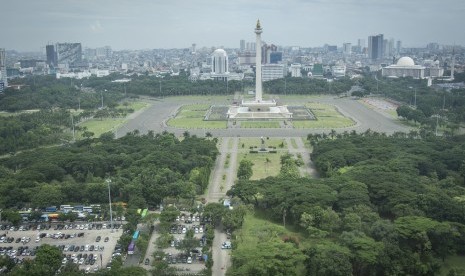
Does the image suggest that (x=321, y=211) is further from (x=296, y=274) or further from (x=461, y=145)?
(x=461, y=145)

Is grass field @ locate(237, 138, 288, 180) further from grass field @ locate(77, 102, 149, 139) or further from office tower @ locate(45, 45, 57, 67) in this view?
office tower @ locate(45, 45, 57, 67)

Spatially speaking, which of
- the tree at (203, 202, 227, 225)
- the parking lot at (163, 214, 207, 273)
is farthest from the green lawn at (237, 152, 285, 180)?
the parking lot at (163, 214, 207, 273)

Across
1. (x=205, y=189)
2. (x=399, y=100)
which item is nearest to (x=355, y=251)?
(x=205, y=189)

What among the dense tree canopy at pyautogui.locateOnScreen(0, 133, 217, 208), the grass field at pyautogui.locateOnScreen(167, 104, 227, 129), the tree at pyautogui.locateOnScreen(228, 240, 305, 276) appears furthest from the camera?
the grass field at pyautogui.locateOnScreen(167, 104, 227, 129)

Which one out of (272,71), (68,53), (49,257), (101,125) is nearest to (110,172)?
(49,257)

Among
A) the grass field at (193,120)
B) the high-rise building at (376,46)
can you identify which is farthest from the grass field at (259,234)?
the high-rise building at (376,46)

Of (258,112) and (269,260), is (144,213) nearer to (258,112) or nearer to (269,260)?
(269,260)
